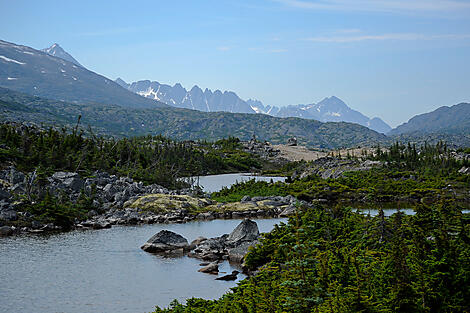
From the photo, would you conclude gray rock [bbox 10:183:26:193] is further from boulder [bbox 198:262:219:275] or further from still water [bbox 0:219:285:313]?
boulder [bbox 198:262:219:275]

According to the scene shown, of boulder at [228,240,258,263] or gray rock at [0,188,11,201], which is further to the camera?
gray rock at [0,188,11,201]

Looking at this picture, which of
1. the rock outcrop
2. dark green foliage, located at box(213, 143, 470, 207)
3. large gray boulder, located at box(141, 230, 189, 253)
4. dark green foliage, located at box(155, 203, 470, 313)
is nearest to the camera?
dark green foliage, located at box(155, 203, 470, 313)

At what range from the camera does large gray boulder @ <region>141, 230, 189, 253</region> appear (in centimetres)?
4388

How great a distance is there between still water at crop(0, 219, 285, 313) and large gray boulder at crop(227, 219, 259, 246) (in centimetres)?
457

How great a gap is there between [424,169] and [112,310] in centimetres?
8777

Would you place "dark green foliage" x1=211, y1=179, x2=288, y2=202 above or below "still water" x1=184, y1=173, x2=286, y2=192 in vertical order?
above

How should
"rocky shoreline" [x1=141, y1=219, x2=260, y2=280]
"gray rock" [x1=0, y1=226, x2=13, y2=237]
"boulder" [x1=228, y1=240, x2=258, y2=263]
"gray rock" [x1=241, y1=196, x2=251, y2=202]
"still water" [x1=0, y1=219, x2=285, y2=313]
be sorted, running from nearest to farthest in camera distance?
"still water" [x1=0, y1=219, x2=285, y2=313] → "boulder" [x1=228, y1=240, x2=258, y2=263] → "rocky shoreline" [x1=141, y1=219, x2=260, y2=280] → "gray rock" [x1=0, y1=226, x2=13, y2=237] → "gray rock" [x1=241, y1=196, x2=251, y2=202]

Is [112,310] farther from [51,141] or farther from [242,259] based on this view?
[51,141]

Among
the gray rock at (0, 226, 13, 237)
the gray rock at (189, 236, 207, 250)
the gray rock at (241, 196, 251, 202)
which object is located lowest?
the gray rock at (189, 236, 207, 250)

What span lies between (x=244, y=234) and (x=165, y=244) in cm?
786

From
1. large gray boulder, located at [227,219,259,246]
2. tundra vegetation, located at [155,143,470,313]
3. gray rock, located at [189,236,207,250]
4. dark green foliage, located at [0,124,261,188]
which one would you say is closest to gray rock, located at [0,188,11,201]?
dark green foliage, located at [0,124,261,188]

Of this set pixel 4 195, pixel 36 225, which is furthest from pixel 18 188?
pixel 36 225

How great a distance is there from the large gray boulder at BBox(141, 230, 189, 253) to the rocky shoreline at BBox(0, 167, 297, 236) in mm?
13504

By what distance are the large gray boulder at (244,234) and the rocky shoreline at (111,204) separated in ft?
61.4
